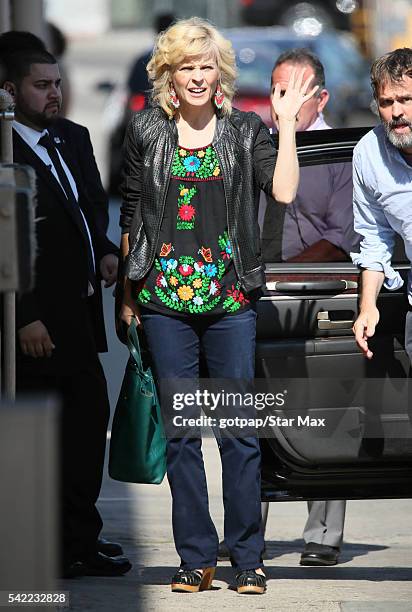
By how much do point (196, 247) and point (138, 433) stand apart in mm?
715

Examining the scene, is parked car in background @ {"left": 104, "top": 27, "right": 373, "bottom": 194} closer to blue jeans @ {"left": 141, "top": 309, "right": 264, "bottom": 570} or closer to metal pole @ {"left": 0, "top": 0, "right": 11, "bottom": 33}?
metal pole @ {"left": 0, "top": 0, "right": 11, "bottom": 33}

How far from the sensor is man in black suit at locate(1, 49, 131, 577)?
16.5 ft

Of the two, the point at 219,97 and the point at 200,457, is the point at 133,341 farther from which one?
the point at 219,97

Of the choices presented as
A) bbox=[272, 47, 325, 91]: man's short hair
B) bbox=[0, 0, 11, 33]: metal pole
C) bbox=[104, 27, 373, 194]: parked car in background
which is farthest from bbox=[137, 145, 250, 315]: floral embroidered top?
bbox=[104, 27, 373, 194]: parked car in background

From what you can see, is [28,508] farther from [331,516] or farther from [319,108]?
[319,108]

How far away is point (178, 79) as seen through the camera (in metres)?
4.79

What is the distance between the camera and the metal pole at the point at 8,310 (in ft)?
14.9

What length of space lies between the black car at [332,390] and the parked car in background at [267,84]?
9519 millimetres

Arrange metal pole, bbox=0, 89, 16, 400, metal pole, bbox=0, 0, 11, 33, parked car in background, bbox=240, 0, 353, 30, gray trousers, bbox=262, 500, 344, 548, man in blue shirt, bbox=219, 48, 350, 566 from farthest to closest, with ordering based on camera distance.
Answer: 1. parked car in background, bbox=240, 0, 353, 30
2. metal pole, bbox=0, 0, 11, 33
3. gray trousers, bbox=262, 500, 344, 548
4. man in blue shirt, bbox=219, 48, 350, 566
5. metal pole, bbox=0, 89, 16, 400

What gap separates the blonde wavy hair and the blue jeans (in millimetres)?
704

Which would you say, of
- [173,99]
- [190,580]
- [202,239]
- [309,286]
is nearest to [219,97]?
[173,99]

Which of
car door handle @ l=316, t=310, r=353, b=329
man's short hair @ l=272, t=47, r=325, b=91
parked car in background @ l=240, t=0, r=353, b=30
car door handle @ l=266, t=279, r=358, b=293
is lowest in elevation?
car door handle @ l=316, t=310, r=353, b=329

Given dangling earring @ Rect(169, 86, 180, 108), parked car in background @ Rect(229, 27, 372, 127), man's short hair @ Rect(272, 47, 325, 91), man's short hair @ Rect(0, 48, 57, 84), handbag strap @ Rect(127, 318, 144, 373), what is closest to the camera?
dangling earring @ Rect(169, 86, 180, 108)

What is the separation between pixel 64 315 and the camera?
507 cm
